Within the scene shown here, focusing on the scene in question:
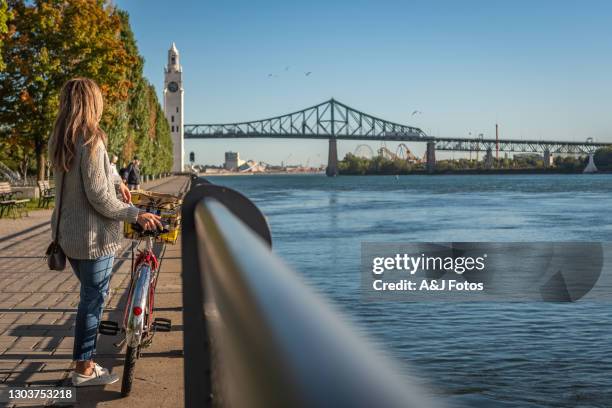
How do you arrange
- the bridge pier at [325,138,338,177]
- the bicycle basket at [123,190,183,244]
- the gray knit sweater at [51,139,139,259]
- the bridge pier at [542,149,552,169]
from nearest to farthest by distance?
the gray knit sweater at [51,139,139,259]
the bicycle basket at [123,190,183,244]
the bridge pier at [325,138,338,177]
the bridge pier at [542,149,552,169]

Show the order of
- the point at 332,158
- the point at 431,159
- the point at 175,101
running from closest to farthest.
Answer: the point at 175,101
the point at 332,158
the point at 431,159

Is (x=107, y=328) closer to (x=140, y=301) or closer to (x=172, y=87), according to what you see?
(x=140, y=301)

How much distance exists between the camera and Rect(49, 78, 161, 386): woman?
362 centimetres

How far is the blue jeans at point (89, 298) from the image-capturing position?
3723 millimetres

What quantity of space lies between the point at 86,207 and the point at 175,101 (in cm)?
13264

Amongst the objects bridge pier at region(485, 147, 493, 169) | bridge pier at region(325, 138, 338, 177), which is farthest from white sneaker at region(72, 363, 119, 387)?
bridge pier at region(485, 147, 493, 169)

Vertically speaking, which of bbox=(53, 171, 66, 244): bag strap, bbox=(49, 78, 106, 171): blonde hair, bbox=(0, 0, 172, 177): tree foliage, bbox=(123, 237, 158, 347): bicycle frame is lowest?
bbox=(123, 237, 158, 347): bicycle frame

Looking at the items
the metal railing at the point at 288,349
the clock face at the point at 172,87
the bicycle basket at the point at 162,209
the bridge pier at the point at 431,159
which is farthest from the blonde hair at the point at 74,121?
the bridge pier at the point at 431,159

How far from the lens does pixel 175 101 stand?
133500 millimetres

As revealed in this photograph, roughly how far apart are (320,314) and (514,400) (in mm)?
7709

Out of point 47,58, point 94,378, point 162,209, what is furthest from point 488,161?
point 94,378

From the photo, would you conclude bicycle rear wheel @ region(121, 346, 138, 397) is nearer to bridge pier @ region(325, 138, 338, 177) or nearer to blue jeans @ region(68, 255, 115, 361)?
blue jeans @ region(68, 255, 115, 361)

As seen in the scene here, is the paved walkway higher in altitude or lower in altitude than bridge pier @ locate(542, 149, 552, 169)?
lower

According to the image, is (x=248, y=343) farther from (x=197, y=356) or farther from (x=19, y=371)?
(x=19, y=371)
